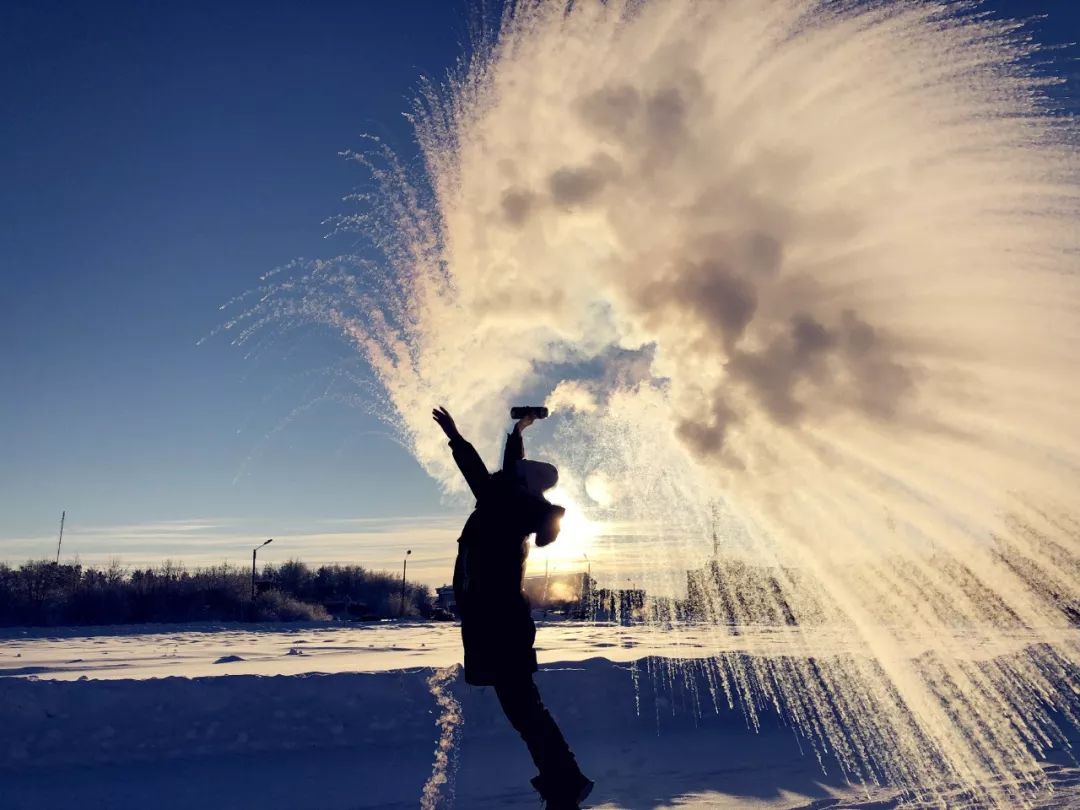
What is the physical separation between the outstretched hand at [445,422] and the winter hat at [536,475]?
37 centimetres

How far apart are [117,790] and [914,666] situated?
25.5 feet

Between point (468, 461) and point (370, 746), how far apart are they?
3.40 m

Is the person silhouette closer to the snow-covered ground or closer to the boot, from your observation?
the boot

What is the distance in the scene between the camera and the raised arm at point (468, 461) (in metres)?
3.44

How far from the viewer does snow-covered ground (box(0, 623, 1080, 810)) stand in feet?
14.4

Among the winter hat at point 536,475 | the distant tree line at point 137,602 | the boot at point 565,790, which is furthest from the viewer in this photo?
the distant tree line at point 137,602

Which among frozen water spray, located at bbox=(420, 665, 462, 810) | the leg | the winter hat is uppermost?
the winter hat

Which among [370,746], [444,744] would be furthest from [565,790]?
[370,746]

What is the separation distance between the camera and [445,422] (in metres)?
3.50

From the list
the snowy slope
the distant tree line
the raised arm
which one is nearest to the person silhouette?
the raised arm

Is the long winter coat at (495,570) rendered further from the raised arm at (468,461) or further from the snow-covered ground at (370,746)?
the snow-covered ground at (370,746)

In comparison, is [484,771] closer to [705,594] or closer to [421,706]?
[421,706]

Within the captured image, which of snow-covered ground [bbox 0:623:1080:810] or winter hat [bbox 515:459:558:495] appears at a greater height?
winter hat [bbox 515:459:558:495]

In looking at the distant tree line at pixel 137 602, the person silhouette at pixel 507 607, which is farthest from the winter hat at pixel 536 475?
the distant tree line at pixel 137 602
